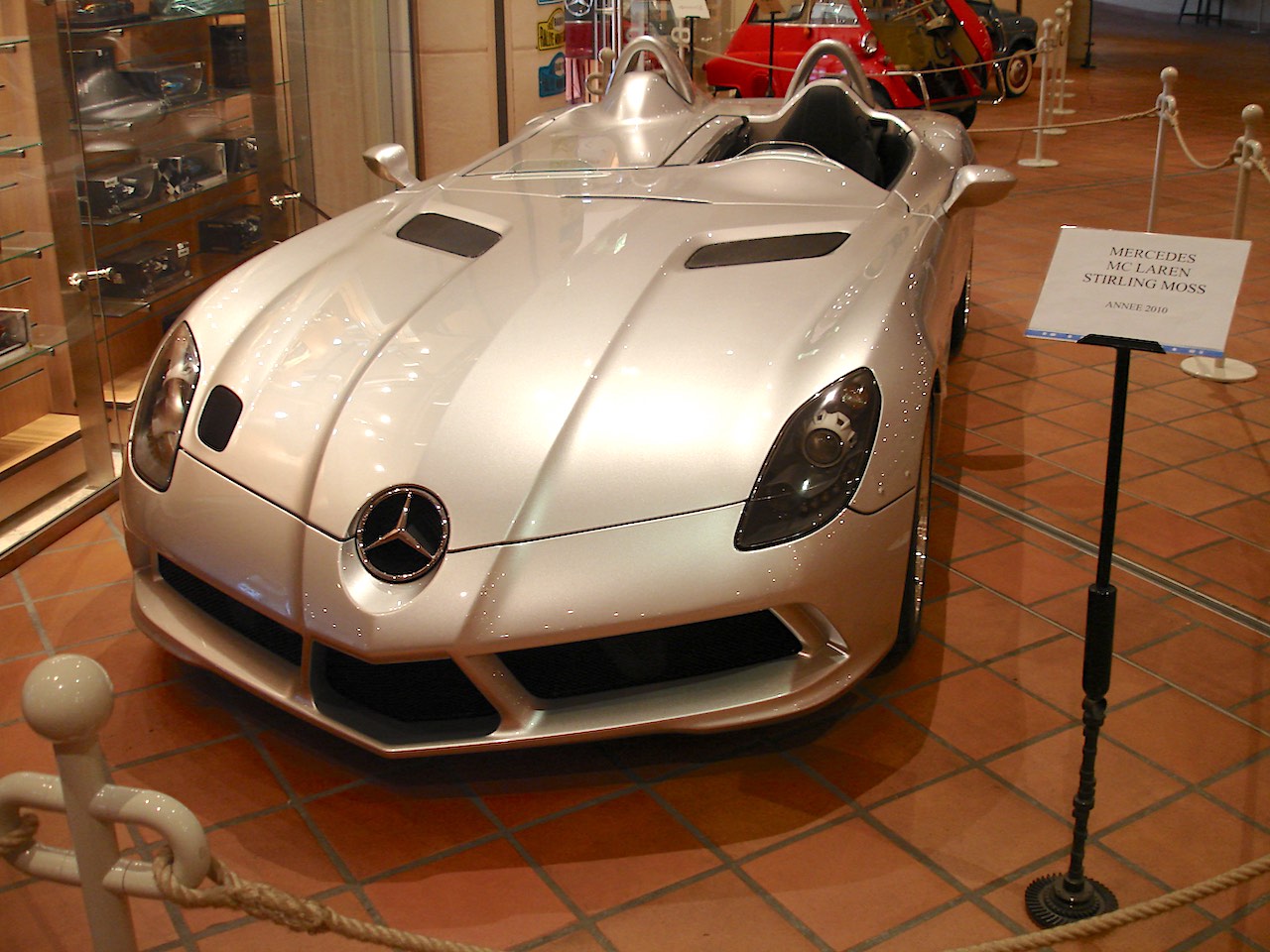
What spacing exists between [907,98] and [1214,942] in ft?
25.0

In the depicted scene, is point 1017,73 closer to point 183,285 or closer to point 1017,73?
point 1017,73

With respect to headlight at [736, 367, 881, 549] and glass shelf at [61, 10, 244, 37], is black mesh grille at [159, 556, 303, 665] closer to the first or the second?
headlight at [736, 367, 881, 549]

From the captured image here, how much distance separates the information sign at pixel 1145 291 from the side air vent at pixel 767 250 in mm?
770

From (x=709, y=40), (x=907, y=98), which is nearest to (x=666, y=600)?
(x=907, y=98)

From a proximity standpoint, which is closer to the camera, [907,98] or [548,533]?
[548,533]

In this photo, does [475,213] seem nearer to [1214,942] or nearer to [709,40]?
[1214,942]

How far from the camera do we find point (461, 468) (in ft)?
6.74

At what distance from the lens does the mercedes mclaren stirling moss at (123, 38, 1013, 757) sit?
198cm

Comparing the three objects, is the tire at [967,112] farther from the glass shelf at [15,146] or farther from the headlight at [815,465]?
the headlight at [815,465]

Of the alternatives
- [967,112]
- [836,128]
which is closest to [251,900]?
[836,128]

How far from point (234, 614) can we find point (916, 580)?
129 centimetres

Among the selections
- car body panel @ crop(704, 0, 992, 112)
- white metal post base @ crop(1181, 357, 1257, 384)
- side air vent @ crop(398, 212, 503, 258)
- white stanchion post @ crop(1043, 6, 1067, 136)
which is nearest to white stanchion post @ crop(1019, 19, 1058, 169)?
white stanchion post @ crop(1043, 6, 1067, 136)

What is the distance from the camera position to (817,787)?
2.19 meters

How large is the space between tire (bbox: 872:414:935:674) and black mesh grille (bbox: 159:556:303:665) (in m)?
1.11
